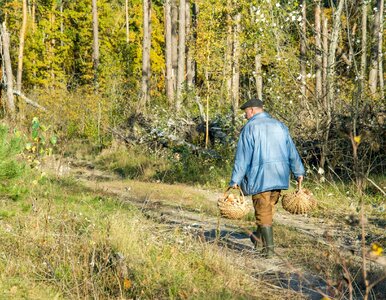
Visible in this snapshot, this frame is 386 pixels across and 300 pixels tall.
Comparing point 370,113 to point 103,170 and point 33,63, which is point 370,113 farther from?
point 33,63

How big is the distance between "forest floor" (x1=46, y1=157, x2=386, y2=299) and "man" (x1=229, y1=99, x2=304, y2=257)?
39 centimetres

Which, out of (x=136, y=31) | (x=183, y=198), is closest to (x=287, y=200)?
(x=183, y=198)

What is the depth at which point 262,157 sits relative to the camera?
25.5 feet

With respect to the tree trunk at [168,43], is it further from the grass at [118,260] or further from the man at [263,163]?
the man at [263,163]

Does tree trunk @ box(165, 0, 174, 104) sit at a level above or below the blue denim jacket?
above

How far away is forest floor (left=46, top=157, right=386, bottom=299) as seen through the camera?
20.7ft

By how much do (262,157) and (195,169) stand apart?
9.81 m

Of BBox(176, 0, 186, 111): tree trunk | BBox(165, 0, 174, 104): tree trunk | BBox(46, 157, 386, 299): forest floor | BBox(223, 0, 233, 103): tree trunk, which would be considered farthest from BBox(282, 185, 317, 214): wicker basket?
BBox(165, 0, 174, 104): tree trunk

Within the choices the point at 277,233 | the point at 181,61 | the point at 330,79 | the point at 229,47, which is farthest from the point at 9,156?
the point at 181,61

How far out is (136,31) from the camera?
56438mm

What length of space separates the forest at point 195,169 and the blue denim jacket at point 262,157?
739 mm

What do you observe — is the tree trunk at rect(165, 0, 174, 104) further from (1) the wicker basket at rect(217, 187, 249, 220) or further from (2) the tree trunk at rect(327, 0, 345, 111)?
(1) the wicker basket at rect(217, 187, 249, 220)

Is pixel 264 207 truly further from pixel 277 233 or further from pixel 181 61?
pixel 181 61

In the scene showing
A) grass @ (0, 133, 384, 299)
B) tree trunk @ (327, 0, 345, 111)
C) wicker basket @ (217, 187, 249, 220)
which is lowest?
grass @ (0, 133, 384, 299)
